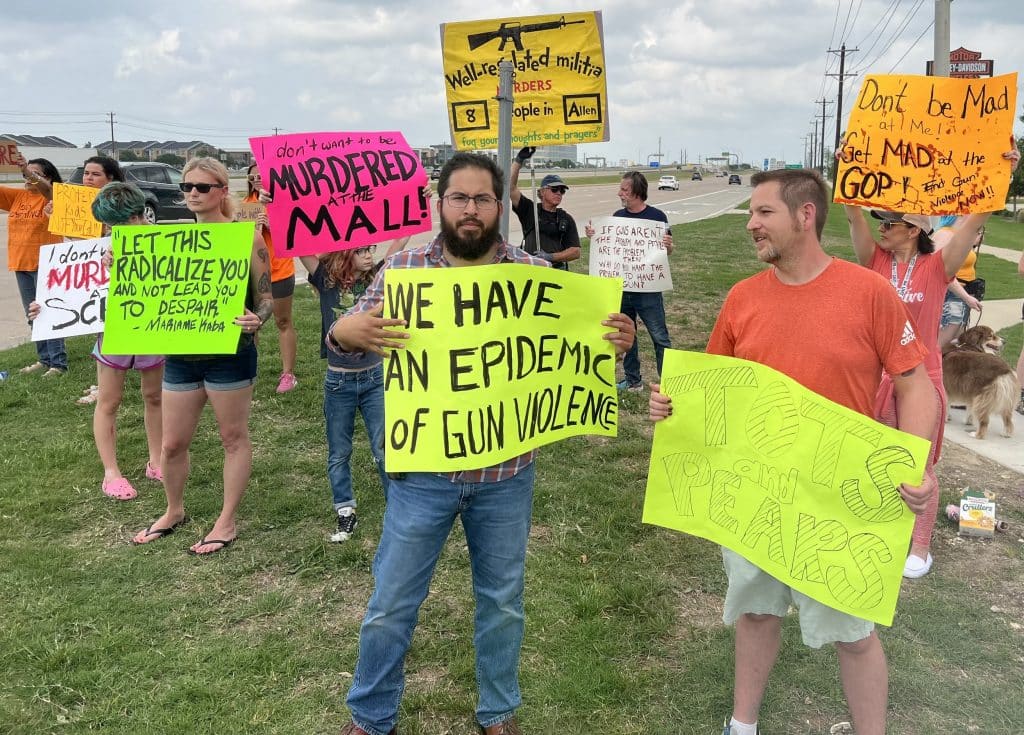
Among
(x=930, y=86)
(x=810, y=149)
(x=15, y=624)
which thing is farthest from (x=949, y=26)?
(x=810, y=149)

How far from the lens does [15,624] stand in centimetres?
345

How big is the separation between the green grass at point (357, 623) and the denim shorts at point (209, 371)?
39.2 inches

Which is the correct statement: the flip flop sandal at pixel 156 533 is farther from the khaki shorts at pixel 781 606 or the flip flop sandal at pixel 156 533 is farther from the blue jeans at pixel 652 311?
the blue jeans at pixel 652 311

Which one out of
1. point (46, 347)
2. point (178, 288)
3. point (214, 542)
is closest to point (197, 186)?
point (178, 288)

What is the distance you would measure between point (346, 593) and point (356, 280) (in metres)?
1.70

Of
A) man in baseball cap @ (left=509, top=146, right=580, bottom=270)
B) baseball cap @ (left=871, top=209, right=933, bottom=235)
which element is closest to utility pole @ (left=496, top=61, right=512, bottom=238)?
baseball cap @ (left=871, top=209, right=933, bottom=235)

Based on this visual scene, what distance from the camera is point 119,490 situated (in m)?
4.83

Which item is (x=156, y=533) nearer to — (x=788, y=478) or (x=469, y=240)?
(x=469, y=240)

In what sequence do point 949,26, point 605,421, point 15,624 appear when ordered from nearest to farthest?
point 605,421
point 15,624
point 949,26

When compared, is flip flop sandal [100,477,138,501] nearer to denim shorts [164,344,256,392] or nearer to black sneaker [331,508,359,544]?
denim shorts [164,344,256,392]

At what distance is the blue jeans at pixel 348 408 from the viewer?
157 inches

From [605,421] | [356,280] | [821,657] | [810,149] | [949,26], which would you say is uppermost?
[810,149]

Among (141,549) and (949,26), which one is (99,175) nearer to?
(141,549)

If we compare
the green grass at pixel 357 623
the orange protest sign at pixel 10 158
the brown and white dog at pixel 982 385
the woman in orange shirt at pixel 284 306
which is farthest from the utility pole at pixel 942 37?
the orange protest sign at pixel 10 158
